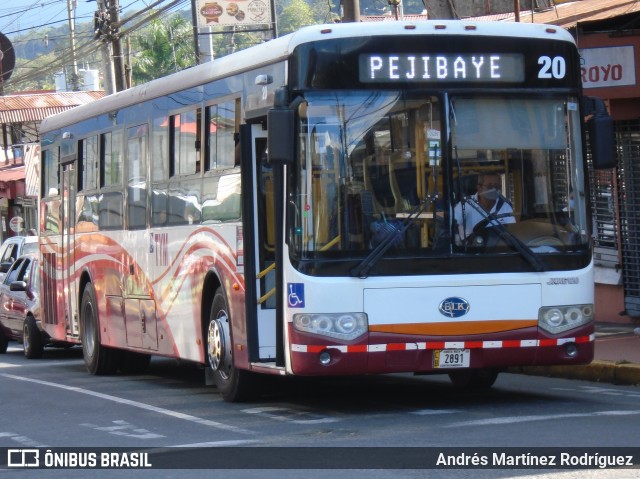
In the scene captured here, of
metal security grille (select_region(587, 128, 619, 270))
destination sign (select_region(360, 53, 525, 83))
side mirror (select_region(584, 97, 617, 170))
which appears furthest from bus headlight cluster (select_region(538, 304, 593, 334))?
metal security grille (select_region(587, 128, 619, 270))

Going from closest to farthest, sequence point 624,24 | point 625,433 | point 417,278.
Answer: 1. point 625,433
2. point 417,278
3. point 624,24

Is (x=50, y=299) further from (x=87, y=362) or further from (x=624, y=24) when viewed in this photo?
(x=624, y=24)

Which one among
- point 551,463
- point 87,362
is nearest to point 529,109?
point 551,463

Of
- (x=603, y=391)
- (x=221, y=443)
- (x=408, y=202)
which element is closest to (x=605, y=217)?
(x=603, y=391)

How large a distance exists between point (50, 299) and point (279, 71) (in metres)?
9.52

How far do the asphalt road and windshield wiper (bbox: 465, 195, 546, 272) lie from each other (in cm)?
124

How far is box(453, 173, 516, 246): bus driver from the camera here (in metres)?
10.6

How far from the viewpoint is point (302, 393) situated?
13070 millimetres

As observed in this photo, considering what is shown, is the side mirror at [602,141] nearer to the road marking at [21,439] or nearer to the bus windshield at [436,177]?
the bus windshield at [436,177]

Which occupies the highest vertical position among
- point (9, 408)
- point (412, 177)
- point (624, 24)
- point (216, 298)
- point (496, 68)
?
point (624, 24)

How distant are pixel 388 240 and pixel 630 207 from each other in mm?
9100

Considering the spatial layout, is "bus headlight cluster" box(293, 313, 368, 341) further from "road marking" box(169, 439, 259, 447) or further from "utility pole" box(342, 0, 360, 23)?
"utility pole" box(342, 0, 360, 23)

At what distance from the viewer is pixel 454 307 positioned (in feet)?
34.7

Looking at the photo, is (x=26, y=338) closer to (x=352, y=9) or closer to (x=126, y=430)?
(x=352, y=9)
